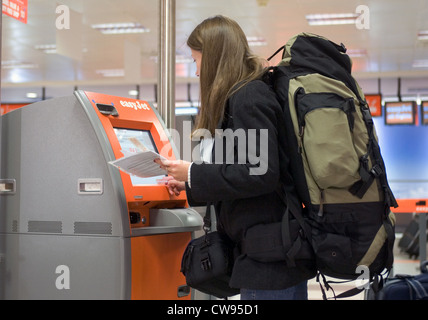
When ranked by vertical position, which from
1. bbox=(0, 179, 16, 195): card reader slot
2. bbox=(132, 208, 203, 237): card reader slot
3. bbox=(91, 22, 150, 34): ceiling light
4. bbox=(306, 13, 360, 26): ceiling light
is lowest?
bbox=(132, 208, 203, 237): card reader slot

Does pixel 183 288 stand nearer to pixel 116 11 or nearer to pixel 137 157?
pixel 137 157

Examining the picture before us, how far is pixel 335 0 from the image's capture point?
7.33 m

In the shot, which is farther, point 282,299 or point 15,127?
point 15,127

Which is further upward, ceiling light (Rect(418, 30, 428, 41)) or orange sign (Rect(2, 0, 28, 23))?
ceiling light (Rect(418, 30, 428, 41))

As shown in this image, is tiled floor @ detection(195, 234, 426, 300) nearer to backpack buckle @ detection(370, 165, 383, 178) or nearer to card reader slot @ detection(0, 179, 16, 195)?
card reader slot @ detection(0, 179, 16, 195)

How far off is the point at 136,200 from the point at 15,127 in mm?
662

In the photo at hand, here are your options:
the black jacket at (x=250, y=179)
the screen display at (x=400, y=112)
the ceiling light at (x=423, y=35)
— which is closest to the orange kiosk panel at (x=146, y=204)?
the black jacket at (x=250, y=179)

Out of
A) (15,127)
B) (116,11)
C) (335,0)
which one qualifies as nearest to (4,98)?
(116,11)

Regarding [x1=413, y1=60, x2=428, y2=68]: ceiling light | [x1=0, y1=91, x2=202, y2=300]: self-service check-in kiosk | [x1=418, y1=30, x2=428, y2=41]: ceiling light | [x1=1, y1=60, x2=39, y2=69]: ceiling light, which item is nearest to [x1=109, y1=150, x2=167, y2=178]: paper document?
[x1=0, y1=91, x2=202, y2=300]: self-service check-in kiosk

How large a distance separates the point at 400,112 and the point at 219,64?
36.3 ft

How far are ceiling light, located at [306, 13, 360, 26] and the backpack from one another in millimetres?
6866

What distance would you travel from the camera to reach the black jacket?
4.92 ft

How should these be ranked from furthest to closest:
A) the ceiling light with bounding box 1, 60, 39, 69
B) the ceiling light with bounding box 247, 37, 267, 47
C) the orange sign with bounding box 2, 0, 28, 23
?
the ceiling light with bounding box 1, 60, 39, 69
the ceiling light with bounding box 247, 37, 267, 47
the orange sign with bounding box 2, 0, 28, 23

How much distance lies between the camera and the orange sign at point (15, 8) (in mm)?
2660
